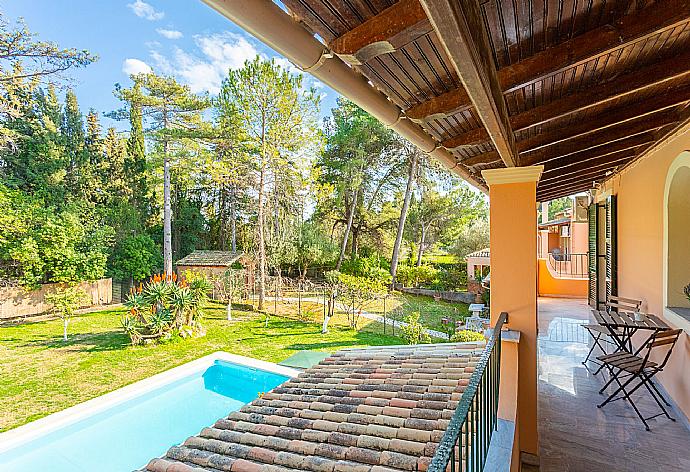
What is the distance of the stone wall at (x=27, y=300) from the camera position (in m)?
12.1

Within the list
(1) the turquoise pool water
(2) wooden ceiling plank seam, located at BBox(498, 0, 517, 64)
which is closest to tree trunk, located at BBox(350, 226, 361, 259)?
(1) the turquoise pool water

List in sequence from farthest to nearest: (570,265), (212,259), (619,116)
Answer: (212,259)
(570,265)
(619,116)

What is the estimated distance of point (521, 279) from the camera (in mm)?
2691

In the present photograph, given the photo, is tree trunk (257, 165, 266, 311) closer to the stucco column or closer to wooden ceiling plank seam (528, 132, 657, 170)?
wooden ceiling plank seam (528, 132, 657, 170)

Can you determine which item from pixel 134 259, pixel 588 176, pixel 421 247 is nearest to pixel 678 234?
pixel 588 176

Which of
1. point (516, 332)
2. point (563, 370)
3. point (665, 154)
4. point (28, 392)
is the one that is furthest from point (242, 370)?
point (665, 154)

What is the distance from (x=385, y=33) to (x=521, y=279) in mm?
2164

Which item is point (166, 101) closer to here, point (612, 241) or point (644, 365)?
point (612, 241)

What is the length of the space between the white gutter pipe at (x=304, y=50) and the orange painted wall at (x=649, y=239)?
9.89ft

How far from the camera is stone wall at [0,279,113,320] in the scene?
1214cm

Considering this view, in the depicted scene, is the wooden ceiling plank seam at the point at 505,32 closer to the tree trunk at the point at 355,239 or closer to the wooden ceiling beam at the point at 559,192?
the wooden ceiling beam at the point at 559,192

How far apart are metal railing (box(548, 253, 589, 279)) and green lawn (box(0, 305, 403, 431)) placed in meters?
5.31

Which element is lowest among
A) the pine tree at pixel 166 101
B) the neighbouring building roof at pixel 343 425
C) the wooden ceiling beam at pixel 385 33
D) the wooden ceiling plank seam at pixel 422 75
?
the neighbouring building roof at pixel 343 425

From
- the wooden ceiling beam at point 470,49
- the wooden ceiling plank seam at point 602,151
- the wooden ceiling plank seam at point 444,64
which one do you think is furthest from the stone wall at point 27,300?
the wooden ceiling beam at point 470,49
